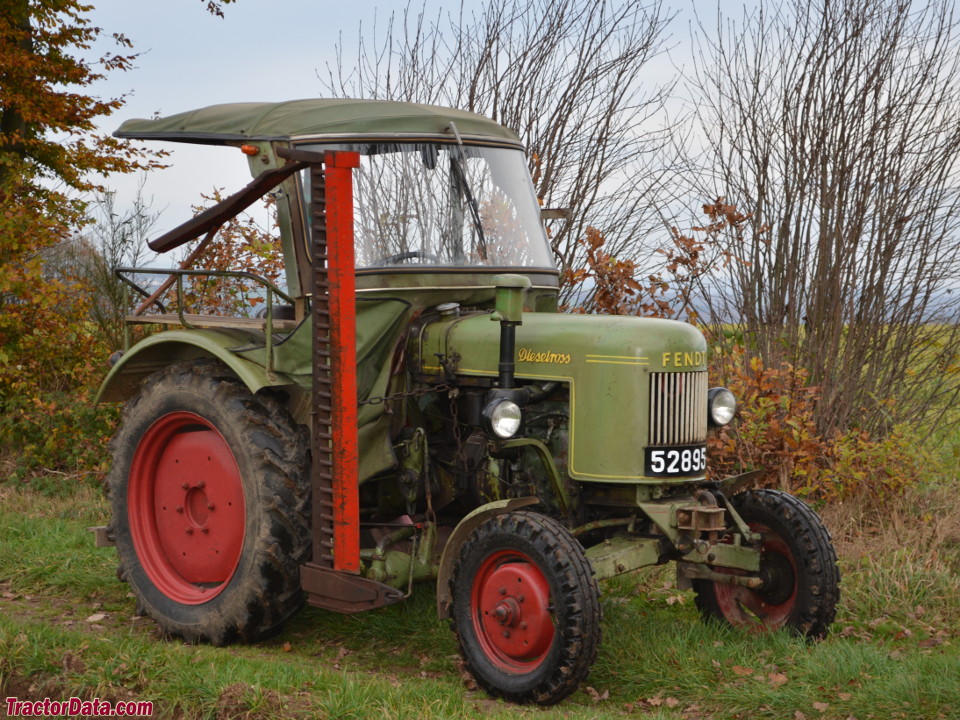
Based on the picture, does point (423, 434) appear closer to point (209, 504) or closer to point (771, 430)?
point (209, 504)

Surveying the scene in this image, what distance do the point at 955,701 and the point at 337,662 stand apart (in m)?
2.85

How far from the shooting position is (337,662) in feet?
19.0

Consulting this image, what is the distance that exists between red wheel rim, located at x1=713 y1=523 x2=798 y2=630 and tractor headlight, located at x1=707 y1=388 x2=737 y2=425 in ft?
1.93

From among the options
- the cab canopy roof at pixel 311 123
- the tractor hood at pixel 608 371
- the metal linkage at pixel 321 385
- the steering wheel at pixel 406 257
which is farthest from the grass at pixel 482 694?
the cab canopy roof at pixel 311 123

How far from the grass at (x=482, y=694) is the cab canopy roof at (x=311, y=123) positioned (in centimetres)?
256

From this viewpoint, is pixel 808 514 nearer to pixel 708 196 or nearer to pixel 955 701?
pixel 955 701

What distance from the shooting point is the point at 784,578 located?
19.1 ft

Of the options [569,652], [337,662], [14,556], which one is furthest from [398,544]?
[14,556]

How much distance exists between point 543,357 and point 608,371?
1.15 feet

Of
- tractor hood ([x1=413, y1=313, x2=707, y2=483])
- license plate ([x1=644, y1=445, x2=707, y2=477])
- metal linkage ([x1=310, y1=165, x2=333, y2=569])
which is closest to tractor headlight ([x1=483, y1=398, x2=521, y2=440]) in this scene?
tractor hood ([x1=413, y1=313, x2=707, y2=483])

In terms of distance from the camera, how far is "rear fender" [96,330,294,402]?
5.65m

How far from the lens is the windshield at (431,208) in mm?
5809

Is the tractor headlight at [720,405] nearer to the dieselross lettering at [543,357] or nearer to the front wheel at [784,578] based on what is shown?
the front wheel at [784,578]

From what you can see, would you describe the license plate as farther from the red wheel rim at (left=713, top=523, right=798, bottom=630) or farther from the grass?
the grass
